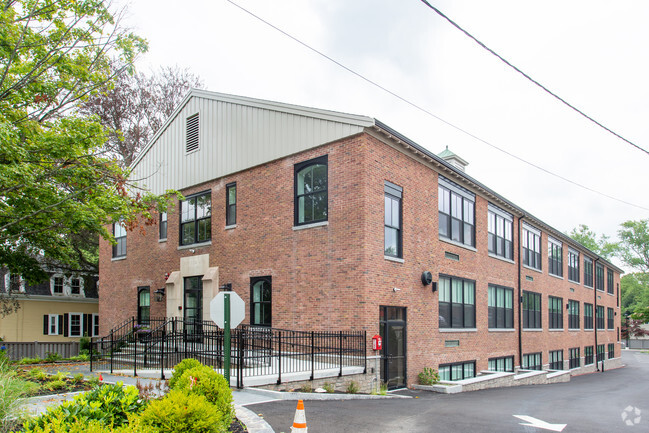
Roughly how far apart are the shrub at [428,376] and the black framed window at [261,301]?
5.13 m

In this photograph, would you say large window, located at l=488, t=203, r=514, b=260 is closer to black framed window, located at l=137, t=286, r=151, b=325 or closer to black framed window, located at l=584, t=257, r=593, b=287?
black framed window, located at l=137, t=286, r=151, b=325

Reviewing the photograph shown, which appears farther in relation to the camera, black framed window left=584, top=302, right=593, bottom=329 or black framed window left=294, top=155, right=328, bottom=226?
black framed window left=584, top=302, right=593, bottom=329

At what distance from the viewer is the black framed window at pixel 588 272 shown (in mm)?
38347

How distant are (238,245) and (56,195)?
635cm

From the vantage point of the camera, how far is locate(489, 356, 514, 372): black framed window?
2305cm

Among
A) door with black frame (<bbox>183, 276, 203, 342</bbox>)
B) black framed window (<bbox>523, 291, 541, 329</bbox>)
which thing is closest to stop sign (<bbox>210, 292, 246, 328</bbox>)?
door with black frame (<bbox>183, 276, 203, 342</bbox>)

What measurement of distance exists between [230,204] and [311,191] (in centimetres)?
423

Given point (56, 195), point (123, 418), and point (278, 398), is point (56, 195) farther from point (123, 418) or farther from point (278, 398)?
point (123, 418)

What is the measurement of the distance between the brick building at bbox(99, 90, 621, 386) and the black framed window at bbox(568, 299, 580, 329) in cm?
791

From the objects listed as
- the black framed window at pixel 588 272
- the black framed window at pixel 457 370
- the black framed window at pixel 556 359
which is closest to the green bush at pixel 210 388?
the black framed window at pixel 457 370

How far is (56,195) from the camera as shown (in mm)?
14789

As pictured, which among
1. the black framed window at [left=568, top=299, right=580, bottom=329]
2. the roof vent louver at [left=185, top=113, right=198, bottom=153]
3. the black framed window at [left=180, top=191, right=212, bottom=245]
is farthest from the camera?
the black framed window at [left=568, top=299, right=580, bottom=329]

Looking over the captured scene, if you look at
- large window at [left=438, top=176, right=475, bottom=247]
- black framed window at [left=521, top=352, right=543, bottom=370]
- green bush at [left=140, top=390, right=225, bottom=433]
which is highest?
large window at [left=438, top=176, right=475, bottom=247]

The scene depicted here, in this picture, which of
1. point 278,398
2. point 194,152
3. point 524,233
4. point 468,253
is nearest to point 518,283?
point 524,233
